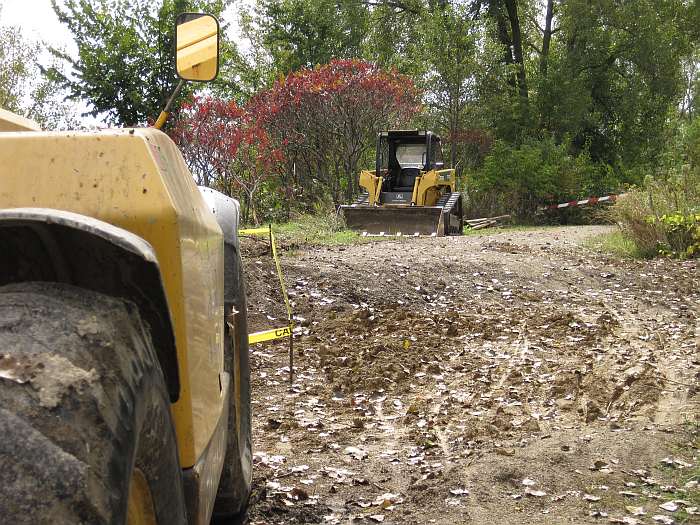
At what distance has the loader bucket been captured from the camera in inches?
699

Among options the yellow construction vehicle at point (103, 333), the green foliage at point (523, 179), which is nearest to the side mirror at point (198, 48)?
the yellow construction vehicle at point (103, 333)

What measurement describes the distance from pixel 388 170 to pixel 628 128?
12.2 meters

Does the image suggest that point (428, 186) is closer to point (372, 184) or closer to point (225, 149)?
point (372, 184)

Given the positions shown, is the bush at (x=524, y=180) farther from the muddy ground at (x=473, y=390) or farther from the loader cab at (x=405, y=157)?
the muddy ground at (x=473, y=390)

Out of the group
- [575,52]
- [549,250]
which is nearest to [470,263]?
[549,250]

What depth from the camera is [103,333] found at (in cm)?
145

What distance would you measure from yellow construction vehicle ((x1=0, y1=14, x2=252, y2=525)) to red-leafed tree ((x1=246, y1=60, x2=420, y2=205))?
1877 cm

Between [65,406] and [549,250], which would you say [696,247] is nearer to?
[549,250]

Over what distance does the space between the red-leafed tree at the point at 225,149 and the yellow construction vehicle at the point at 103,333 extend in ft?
52.1

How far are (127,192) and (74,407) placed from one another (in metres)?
0.55

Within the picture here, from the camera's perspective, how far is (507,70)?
90.3ft

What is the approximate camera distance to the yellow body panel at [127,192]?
5.58 ft

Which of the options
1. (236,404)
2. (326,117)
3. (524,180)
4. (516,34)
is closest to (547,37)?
(516,34)

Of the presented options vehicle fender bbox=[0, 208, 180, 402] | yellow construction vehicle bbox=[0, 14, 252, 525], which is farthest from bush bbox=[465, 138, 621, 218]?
vehicle fender bbox=[0, 208, 180, 402]
